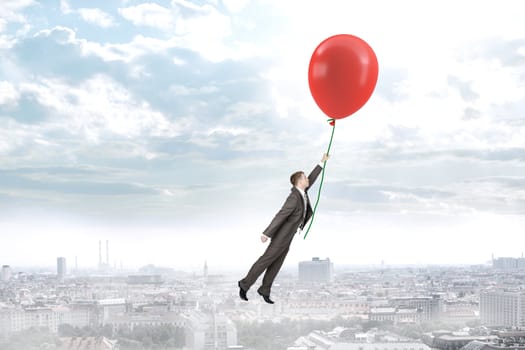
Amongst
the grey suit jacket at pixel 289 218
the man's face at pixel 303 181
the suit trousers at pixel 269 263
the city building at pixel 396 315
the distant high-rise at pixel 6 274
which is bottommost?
the city building at pixel 396 315

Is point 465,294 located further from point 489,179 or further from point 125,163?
point 125,163

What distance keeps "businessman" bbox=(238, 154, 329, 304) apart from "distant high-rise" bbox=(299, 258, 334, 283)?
3.39m

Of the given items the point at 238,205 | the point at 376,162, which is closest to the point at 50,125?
the point at 238,205

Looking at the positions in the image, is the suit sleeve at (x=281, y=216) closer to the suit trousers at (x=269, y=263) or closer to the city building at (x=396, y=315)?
the suit trousers at (x=269, y=263)

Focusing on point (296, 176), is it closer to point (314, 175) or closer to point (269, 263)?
point (314, 175)

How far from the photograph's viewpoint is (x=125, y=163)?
6.52m

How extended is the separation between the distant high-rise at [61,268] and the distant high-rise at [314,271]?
2666 millimetres

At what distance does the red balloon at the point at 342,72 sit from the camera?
299 cm

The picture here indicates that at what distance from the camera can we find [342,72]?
3.00 meters

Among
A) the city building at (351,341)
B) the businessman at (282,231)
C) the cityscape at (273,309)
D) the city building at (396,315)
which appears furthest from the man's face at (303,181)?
the city building at (396,315)

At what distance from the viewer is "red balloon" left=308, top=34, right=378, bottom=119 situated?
2990mm

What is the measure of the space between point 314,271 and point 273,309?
0.84 metres

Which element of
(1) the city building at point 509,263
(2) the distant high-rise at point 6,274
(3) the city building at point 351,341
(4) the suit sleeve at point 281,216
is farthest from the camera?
(1) the city building at point 509,263

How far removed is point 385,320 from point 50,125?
4.06 m
